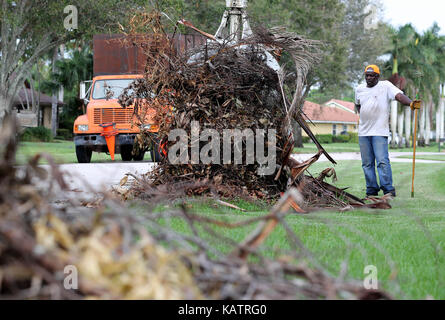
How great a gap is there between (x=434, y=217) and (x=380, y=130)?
2824mm

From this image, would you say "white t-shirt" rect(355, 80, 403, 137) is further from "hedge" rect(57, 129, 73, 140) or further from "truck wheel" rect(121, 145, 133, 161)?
"hedge" rect(57, 129, 73, 140)

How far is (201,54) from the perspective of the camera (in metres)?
8.25

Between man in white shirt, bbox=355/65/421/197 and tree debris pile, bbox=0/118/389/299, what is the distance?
732 centimetres

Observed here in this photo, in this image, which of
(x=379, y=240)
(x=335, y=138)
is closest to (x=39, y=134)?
(x=379, y=240)

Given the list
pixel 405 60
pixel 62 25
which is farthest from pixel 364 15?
pixel 62 25

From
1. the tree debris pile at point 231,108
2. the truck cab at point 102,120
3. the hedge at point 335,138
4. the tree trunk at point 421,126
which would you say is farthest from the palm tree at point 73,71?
the tree trunk at point 421,126

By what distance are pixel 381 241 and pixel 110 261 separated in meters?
3.54

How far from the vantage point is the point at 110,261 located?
185cm

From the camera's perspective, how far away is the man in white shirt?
9.32 metres

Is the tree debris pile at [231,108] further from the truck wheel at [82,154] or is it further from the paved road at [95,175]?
the truck wheel at [82,154]

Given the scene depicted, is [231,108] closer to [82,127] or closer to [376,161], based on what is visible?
[376,161]

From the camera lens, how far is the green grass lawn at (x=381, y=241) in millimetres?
3215

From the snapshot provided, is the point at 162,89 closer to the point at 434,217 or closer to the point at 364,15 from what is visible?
the point at 434,217

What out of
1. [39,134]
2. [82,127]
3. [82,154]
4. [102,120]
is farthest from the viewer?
[39,134]
